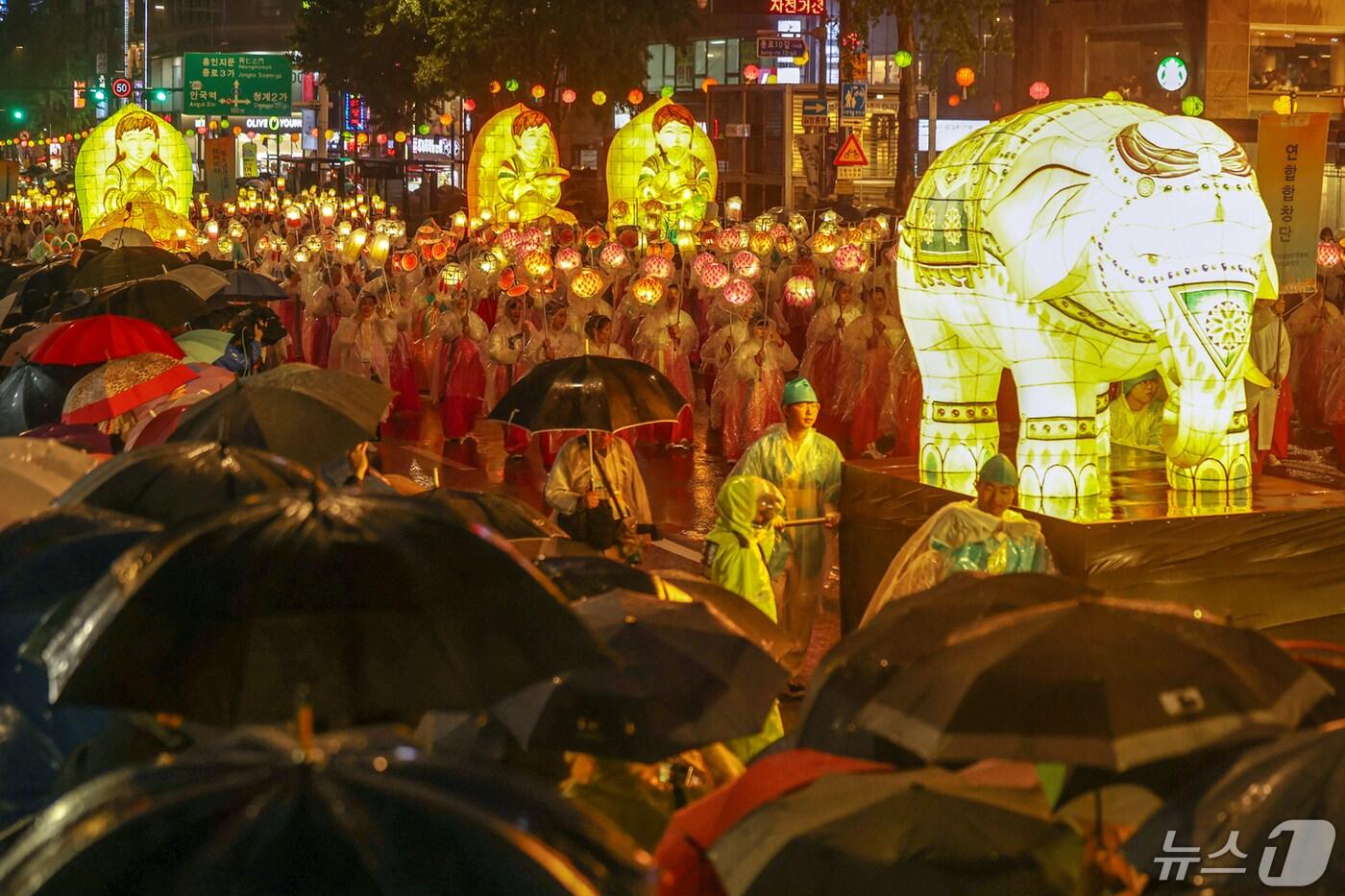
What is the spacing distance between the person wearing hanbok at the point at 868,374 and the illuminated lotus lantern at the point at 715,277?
1.27 metres

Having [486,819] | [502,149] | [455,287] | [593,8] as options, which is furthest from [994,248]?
[593,8]

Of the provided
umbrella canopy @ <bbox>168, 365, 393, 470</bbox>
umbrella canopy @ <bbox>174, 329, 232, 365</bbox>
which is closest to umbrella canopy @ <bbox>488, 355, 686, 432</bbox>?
umbrella canopy @ <bbox>168, 365, 393, 470</bbox>

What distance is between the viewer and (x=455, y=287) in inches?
752

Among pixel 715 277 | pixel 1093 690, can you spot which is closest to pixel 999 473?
pixel 1093 690

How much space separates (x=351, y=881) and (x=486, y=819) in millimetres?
206

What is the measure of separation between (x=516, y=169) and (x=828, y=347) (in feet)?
47.5

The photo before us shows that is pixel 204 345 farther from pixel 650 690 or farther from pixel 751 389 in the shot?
pixel 650 690

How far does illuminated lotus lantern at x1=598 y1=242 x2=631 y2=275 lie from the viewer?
1970cm

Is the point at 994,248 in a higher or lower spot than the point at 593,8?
lower

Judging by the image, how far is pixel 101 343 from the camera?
10.1m

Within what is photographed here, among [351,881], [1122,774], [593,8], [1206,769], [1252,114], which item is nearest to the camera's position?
[351,881]

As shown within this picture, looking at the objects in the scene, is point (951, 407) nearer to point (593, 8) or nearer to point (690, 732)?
point (690, 732)

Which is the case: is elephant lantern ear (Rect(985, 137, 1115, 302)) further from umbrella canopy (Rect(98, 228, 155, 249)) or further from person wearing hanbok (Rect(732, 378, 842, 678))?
umbrella canopy (Rect(98, 228, 155, 249))

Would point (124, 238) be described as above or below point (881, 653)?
above
